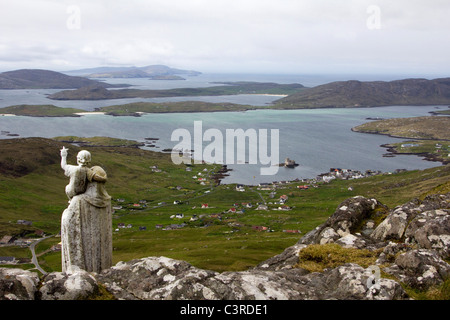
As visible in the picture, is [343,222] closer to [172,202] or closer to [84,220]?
[84,220]

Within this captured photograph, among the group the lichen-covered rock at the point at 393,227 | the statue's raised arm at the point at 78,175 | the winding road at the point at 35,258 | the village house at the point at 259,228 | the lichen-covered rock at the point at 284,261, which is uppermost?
the statue's raised arm at the point at 78,175

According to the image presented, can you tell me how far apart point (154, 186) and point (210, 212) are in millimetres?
39684

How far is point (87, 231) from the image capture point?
1491 cm

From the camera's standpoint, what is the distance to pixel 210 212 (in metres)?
104

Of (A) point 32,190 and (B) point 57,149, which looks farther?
(B) point 57,149

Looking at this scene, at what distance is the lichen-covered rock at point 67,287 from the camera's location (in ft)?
35.6

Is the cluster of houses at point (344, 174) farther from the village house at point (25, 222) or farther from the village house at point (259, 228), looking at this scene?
the village house at point (25, 222)

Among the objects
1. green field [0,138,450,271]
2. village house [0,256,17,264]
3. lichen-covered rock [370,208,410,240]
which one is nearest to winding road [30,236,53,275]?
green field [0,138,450,271]

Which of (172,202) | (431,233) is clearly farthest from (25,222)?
(431,233)

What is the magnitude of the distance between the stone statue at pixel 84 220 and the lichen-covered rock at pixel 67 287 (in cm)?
329

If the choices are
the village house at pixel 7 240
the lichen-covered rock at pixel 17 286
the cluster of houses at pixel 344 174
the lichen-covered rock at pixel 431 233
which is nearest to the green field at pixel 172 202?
the village house at pixel 7 240

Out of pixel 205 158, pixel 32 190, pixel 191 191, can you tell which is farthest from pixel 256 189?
pixel 32 190
